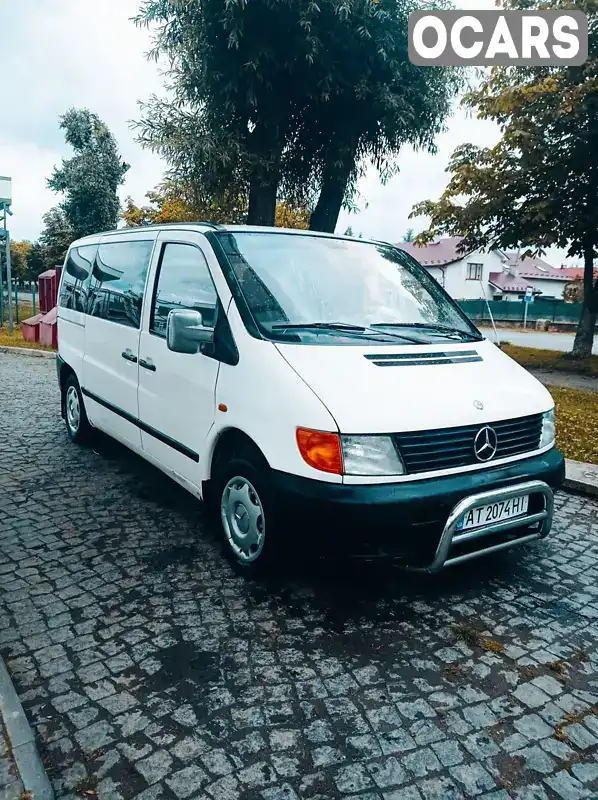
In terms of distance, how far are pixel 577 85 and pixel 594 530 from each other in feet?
43.3

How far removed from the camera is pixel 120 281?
5.09 m

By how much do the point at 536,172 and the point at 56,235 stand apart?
26570 millimetres

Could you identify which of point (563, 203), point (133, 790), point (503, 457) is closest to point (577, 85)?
point (563, 203)

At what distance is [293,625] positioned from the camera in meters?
3.22

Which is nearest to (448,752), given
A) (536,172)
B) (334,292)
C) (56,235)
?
(334,292)

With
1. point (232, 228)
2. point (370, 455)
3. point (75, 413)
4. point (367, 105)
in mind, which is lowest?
point (75, 413)

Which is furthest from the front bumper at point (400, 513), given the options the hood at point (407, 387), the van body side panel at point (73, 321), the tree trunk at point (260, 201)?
the tree trunk at point (260, 201)

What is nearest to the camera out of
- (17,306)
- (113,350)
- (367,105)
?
(113,350)

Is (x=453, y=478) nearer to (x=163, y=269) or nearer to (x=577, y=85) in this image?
(x=163, y=269)

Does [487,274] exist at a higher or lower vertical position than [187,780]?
higher

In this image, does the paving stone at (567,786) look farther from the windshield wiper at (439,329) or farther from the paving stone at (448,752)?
the windshield wiper at (439,329)

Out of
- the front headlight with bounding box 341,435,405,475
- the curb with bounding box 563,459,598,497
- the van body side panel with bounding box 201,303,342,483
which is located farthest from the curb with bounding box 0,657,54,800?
the curb with bounding box 563,459,598,497

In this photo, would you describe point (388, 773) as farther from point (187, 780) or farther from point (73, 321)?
point (73, 321)

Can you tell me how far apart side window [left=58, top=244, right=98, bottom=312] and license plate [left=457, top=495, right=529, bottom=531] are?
13.0 feet
